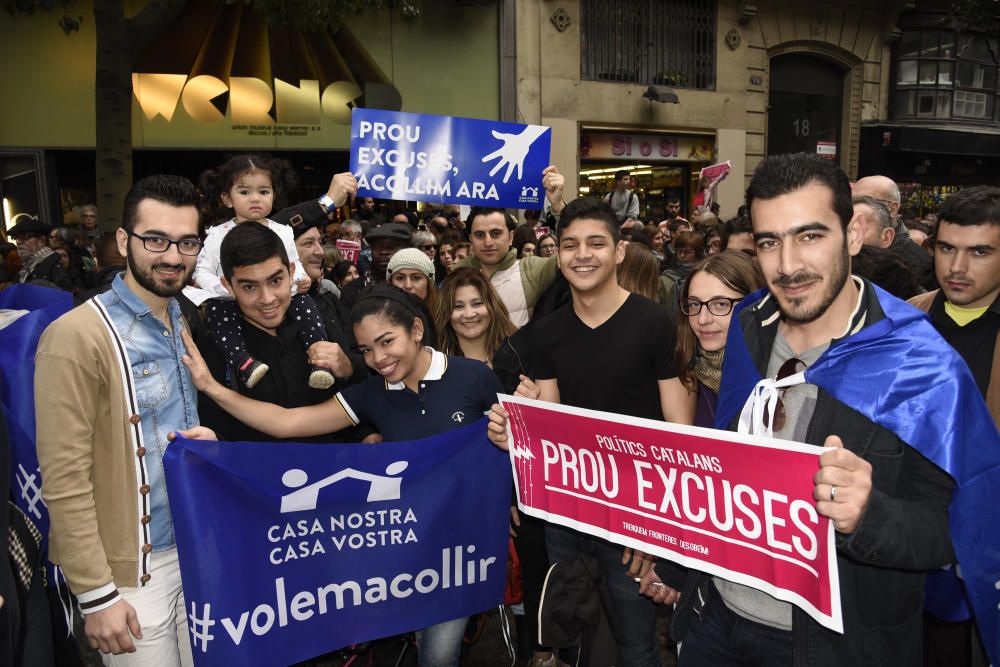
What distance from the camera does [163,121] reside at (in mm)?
13391

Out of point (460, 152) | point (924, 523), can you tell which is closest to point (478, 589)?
point (924, 523)

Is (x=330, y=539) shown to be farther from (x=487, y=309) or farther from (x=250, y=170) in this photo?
(x=250, y=170)

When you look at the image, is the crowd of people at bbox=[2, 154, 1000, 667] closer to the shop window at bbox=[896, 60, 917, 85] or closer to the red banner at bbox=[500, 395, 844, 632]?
the red banner at bbox=[500, 395, 844, 632]

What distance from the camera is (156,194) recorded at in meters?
2.69

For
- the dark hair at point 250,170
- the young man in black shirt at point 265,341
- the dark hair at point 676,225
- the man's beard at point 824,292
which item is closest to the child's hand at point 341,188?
the dark hair at point 250,170

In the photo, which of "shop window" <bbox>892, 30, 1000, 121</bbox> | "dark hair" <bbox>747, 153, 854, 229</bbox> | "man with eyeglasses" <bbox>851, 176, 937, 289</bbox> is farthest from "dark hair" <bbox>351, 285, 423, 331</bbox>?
"shop window" <bbox>892, 30, 1000, 121</bbox>

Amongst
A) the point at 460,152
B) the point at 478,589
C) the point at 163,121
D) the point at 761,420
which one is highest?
the point at 163,121

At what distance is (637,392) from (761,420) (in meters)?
0.93

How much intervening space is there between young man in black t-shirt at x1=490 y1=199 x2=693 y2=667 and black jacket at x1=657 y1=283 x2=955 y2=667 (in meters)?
0.96

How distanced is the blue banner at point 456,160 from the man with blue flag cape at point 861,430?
Answer: 3.09m

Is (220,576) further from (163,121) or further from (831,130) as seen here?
(831,130)

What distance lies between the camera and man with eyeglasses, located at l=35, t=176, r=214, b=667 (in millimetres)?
2393

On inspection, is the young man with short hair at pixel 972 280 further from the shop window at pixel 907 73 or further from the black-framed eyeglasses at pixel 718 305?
the shop window at pixel 907 73

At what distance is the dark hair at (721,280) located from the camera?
10.1 feet
